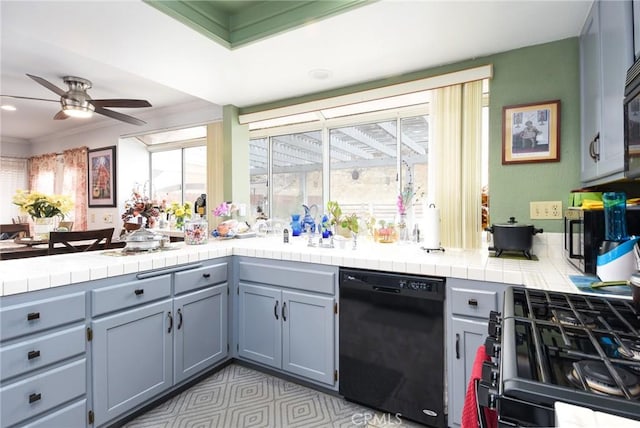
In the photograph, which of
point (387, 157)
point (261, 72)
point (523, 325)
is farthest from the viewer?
point (387, 157)

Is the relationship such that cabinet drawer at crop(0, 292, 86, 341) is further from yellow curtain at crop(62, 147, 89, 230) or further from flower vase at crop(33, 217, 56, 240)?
yellow curtain at crop(62, 147, 89, 230)

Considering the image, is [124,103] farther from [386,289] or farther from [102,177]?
[386,289]

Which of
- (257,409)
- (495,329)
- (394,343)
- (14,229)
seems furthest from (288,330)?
(14,229)

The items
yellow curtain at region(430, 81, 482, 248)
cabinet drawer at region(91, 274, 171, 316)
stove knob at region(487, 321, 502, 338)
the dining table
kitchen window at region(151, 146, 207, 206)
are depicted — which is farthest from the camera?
kitchen window at region(151, 146, 207, 206)

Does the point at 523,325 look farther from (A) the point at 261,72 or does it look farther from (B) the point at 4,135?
(B) the point at 4,135

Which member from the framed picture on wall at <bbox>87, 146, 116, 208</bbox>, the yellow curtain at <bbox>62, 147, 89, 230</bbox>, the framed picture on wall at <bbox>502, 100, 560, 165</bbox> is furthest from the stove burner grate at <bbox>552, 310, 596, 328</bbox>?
the yellow curtain at <bbox>62, 147, 89, 230</bbox>

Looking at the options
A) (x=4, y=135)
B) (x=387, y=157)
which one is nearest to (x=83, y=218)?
(x=4, y=135)

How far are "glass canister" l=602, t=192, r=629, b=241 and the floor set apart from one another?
4.56 feet

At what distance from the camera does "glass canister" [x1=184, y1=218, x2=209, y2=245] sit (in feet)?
8.16

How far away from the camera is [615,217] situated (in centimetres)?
134

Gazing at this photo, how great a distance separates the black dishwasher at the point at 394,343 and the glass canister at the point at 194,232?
1.27m

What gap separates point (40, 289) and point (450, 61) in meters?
2.72

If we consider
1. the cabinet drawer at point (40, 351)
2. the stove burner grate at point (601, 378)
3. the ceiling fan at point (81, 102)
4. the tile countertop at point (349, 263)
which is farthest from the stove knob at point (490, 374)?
the ceiling fan at point (81, 102)

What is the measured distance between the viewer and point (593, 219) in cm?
138
